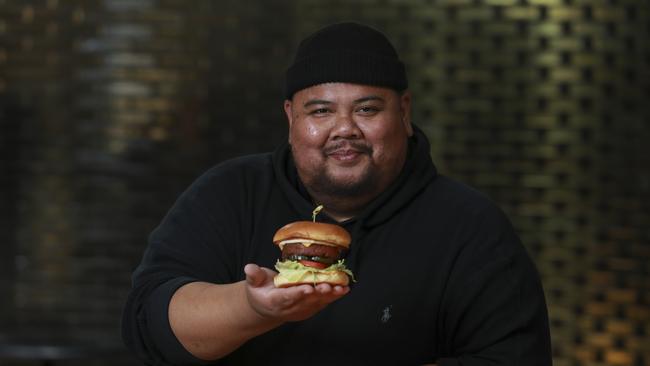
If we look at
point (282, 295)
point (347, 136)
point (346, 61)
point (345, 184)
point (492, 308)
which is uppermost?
point (346, 61)

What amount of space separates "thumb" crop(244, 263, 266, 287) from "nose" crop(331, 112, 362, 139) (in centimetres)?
43

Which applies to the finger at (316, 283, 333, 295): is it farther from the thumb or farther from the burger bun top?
the burger bun top

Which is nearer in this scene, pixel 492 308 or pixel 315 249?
pixel 315 249

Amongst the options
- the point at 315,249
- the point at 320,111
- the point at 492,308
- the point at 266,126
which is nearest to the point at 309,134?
the point at 320,111

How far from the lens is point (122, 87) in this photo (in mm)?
5051

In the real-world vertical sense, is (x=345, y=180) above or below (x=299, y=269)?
above

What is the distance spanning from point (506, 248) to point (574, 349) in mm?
2519

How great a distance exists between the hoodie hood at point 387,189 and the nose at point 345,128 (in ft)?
0.59

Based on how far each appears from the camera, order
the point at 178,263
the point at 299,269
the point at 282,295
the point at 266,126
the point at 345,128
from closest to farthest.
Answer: the point at 282,295
the point at 299,269
the point at 345,128
the point at 178,263
the point at 266,126

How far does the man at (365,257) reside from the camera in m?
2.23

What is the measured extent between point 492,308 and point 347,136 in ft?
1.55

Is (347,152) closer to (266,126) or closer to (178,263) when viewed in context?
(178,263)

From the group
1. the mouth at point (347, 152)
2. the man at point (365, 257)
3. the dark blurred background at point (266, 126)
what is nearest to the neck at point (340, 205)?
the man at point (365, 257)

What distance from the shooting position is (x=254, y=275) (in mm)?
1889
